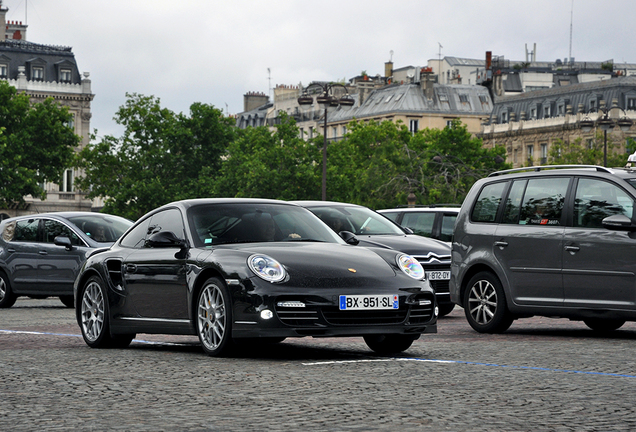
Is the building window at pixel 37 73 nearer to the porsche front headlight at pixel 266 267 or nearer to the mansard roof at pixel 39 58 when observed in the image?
the mansard roof at pixel 39 58

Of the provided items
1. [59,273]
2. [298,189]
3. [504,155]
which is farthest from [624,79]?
[59,273]

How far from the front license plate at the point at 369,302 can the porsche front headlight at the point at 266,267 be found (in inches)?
21.5

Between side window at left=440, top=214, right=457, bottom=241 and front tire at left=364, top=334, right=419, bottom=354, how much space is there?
882cm

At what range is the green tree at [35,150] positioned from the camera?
69.1 metres

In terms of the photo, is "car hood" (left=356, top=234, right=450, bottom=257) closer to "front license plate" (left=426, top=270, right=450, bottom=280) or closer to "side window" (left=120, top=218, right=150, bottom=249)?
"front license plate" (left=426, top=270, right=450, bottom=280)

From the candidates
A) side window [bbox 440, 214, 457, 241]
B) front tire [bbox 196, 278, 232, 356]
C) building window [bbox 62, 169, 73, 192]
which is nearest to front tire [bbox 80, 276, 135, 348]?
front tire [bbox 196, 278, 232, 356]

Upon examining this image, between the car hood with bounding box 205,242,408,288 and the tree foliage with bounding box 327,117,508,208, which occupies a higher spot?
the tree foliage with bounding box 327,117,508,208

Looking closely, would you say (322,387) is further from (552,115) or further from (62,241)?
(552,115)

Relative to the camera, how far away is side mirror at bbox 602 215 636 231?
12086 millimetres

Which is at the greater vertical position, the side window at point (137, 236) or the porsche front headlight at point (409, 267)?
the side window at point (137, 236)

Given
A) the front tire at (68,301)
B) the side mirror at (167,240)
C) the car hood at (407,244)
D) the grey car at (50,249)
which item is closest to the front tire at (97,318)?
the side mirror at (167,240)

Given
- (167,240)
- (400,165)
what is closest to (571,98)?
(400,165)

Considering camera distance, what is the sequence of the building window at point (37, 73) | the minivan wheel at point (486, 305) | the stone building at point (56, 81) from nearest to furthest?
the minivan wheel at point (486, 305) → the stone building at point (56, 81) → the building window at point (37, 73)

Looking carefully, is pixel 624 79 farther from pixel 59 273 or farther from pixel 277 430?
Result: pixel 277 430
